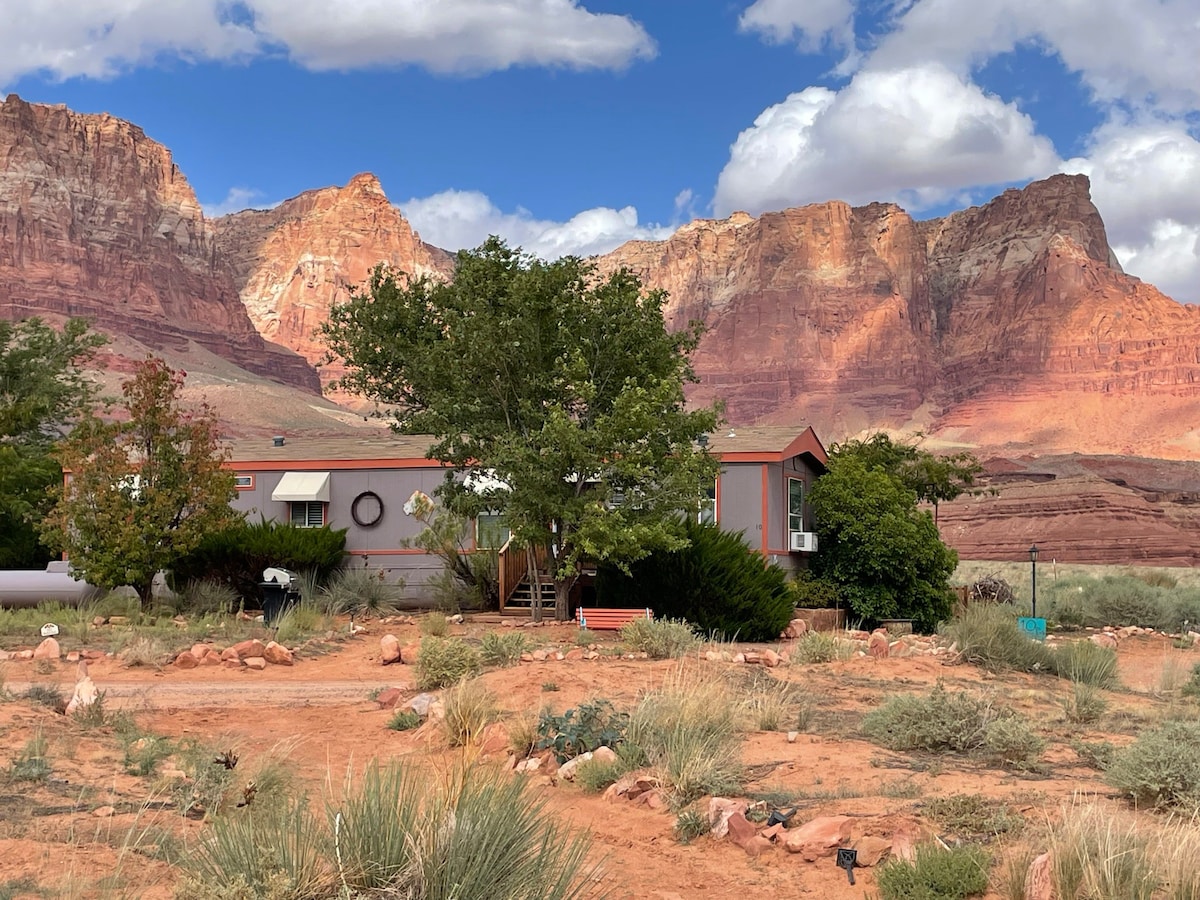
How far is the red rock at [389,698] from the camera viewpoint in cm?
1111

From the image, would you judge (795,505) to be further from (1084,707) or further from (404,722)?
(404,722)

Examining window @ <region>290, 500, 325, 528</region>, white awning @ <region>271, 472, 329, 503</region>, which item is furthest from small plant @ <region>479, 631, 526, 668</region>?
window @ <region>290, 500, 325, 528</region>

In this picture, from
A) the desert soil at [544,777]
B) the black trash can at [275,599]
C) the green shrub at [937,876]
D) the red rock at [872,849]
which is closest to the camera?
the green shrub at [937,876]

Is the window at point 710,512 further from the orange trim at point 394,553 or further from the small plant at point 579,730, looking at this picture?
the small plant at point 579,730

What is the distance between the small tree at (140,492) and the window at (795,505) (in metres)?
10.7

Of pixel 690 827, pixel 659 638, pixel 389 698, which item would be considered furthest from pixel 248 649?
pixel 690 827

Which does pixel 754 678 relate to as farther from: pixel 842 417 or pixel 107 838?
pixel 842 417

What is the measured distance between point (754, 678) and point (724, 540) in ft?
24.4

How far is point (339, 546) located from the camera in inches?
945

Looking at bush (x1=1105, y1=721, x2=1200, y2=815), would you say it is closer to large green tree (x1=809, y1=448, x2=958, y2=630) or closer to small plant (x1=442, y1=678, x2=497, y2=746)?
small plant (x1=442, y1=678, x2=497, y2=746)

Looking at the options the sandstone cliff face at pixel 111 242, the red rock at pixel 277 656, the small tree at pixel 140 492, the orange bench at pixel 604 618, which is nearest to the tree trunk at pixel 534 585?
the orange bench at pixel 604 618

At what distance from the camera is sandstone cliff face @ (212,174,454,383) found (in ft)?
538

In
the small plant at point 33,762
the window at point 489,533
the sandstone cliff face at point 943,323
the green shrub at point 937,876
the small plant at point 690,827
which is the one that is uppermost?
the sandstone cliff face at point 943,323

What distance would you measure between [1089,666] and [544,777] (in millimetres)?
7995
